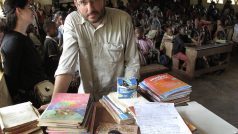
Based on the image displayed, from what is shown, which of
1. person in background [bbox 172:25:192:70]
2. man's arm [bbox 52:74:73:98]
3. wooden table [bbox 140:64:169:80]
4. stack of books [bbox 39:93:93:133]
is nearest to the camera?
stack of books [bbox 39:93:93:133]

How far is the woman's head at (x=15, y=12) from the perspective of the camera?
2004 millimetres

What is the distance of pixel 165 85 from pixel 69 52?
0.64 metres

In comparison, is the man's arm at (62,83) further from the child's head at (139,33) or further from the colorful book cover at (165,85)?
the child's head at (139,33)

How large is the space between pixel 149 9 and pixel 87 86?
6840 millimetres

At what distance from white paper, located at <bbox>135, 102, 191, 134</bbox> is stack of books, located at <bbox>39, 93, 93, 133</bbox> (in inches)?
10.1

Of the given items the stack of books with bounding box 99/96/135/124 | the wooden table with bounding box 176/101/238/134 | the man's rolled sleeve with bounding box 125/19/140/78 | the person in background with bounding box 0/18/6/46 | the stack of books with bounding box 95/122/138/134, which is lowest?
the wooden table with bounding box 176/101/238/134

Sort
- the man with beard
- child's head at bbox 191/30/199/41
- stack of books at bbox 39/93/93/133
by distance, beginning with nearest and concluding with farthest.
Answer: stack of books at bbox 39/93/93/133 < the man with beard < child's head at bbox 191/30/199/41

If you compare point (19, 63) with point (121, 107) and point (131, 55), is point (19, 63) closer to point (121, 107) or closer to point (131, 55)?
point (131, 55)

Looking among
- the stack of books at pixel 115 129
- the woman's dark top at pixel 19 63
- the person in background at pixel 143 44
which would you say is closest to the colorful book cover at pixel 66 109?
the stack of books at pixel 115 129

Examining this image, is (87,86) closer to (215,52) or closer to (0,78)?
(0,78)

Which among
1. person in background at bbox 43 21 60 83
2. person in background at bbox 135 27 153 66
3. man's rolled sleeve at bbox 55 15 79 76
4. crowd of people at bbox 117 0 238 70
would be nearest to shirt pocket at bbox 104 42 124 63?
man's rolled sleeve at bbox 55 15 79 76

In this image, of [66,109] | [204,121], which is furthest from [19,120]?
[204,121]

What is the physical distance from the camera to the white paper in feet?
3.39

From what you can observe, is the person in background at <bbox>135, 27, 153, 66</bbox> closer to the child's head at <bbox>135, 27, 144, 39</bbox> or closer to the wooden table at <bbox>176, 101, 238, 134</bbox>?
the child's head at <bbox>135, 27, 144, 39</bbox>
